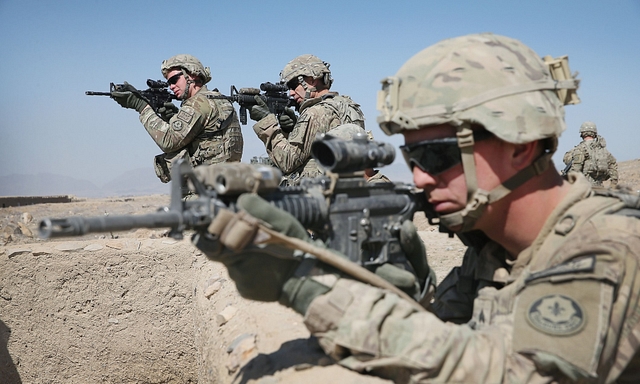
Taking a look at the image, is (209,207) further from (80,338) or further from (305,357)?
(80,338)

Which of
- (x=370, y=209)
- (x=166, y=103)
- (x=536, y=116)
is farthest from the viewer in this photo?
(x=166, y=103)

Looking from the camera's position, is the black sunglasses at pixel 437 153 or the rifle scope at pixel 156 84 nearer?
the black sunglasses at pixel 437 153

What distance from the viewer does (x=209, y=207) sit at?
200cm

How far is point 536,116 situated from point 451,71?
38 centimetres

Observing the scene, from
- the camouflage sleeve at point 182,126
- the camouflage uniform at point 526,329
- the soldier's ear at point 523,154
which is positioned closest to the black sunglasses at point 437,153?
the soldier's ear at point 523,154

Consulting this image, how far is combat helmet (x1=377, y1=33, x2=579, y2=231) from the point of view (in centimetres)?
226

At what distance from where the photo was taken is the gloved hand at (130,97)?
8.07 meters

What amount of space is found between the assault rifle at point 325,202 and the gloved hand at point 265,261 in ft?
0.22

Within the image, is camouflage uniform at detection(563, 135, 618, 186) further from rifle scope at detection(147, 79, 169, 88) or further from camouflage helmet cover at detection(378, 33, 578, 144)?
camouflage helmet cover at detection(378, 33, 578, 144)

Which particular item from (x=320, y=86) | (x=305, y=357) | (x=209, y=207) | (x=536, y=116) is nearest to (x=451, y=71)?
(x=536, y=116)

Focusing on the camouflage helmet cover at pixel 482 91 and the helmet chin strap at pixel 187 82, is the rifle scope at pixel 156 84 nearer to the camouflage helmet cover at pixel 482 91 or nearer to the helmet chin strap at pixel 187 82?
the helmet chin strap at pixel 187 82

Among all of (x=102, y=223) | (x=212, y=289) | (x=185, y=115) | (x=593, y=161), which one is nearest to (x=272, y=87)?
(x=185, y=115)

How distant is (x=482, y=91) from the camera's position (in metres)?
2.28

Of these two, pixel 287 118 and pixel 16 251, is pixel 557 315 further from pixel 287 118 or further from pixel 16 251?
pixel 287 118
